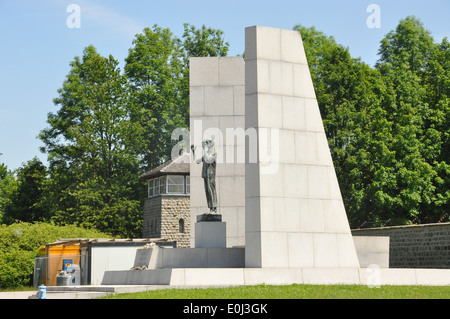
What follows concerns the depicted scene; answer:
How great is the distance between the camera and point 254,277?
1661 cm

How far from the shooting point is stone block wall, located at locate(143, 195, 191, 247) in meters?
46.6

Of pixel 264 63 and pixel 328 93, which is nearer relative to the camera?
pixel 264 63

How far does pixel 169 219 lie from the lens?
4700 cm

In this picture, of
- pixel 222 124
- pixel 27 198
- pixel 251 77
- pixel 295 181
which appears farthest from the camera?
pixel 27 198

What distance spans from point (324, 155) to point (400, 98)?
2215 cm

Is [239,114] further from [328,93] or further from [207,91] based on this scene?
[328,93]

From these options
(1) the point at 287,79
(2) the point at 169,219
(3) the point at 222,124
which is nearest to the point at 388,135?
(3) the point at 222,124

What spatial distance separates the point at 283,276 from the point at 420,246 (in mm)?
12221

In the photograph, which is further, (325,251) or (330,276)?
(325,251)

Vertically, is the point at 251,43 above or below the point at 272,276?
above

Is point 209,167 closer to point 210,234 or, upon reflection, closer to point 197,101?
point 210,234

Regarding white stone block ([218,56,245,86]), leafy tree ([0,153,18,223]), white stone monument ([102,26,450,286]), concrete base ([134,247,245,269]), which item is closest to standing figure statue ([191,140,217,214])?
white stone monument ([102,26,450,286])
